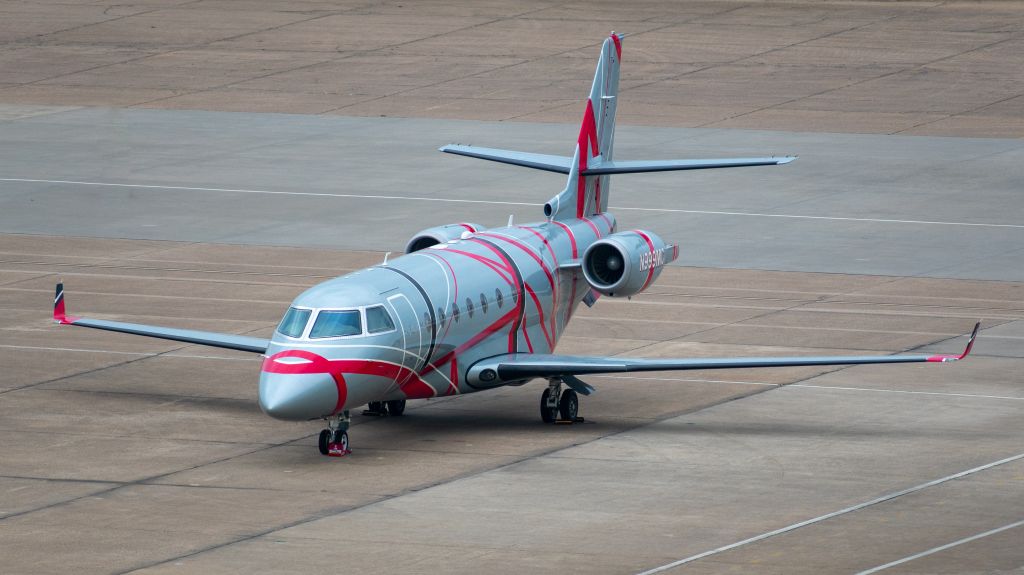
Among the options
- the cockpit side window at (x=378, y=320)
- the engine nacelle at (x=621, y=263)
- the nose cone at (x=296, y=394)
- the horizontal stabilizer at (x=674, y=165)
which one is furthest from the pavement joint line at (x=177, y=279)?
the nose cone at (x=296, y=394)

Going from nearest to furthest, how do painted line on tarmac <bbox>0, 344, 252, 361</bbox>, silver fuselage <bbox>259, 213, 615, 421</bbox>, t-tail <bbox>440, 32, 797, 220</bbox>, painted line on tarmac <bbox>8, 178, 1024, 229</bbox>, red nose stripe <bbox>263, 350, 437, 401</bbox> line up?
1. red nose stripe <bbox>263, 350, 437, 401</bbox>
2. silver fuselage <bbox>259, 213, 615, 421</bbox>
3. t-tail <bbox>440, 32, 797, 220</bbox>
4. painted line on tarmac <bbox>0, 344, 252, 361</bbox>
5. painted line on tarmac <bbox>8, 178, 1024, 229</bbox>

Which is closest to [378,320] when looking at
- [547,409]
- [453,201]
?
[547,409]

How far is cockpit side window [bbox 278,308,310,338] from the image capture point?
105 feet

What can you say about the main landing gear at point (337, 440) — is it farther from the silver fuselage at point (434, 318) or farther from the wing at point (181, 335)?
the wing at point (181, 335)

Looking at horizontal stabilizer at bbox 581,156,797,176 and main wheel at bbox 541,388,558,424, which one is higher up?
horizontal stabilizer at bbox 581,156,797,176

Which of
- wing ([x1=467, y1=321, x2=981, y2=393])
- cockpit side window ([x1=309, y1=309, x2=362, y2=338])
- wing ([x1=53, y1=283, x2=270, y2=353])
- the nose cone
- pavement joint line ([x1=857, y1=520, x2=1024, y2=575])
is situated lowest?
pavement joint line ([x1=857, y1=520, x2=1024, y2=575])

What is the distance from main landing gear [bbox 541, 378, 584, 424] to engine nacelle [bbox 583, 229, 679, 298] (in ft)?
8.21

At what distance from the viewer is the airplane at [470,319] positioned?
31.8 meters

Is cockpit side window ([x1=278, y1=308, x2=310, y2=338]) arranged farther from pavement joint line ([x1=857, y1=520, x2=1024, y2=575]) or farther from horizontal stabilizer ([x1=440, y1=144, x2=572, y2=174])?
pavement joint line ([x1=857, y1=520, x2=1024, y2=575])

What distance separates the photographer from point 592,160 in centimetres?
4025

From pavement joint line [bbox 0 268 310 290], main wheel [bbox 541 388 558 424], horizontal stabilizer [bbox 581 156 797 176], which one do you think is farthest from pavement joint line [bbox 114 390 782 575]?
pavement joint line [bbox 0 268 310 290]

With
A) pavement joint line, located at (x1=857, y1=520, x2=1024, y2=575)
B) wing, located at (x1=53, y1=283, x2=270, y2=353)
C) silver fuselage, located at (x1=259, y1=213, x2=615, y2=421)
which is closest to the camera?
pavement joint line, located at (x1=857, y1=520, x2=1024, y2=575)

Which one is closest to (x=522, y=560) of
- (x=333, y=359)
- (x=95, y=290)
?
(x=333, y=359)

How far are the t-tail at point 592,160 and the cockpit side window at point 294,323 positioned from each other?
305 inches
